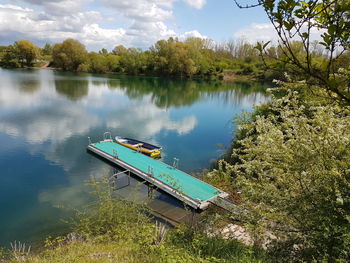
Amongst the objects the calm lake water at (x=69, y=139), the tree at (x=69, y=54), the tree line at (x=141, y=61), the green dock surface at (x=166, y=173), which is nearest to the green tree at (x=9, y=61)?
the tree line at (x=141, y=61)

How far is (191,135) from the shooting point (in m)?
20.7

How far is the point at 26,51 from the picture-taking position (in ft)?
251

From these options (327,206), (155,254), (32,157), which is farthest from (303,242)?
(32,157)

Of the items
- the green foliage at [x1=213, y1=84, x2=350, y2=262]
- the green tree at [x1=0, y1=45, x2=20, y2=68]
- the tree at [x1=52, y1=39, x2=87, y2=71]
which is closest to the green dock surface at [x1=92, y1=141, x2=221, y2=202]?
the green foliage at [x1=213, y1=84, x2=350, y2=262]

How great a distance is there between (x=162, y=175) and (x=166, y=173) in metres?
0.85

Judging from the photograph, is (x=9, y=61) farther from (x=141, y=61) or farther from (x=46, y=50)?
(x=141, y=61)

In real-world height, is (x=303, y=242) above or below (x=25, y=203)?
→ above

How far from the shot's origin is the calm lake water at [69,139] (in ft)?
34.2

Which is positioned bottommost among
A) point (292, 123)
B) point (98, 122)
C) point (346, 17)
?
point (98, 122)

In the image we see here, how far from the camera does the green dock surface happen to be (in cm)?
1053

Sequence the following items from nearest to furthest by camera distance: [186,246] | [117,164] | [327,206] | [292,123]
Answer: [327,206] < [186,246] < [292,123] < [117,164]

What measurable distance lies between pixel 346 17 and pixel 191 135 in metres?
18.9

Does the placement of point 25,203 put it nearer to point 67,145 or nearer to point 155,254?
point 67,145

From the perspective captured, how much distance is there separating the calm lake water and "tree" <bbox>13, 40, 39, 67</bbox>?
49.6 meters
